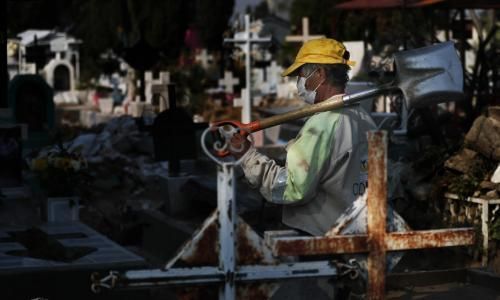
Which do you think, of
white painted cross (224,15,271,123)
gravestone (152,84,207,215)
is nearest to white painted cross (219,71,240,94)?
white painted cross (224,15,271,123)

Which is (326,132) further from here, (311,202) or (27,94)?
(27,94)

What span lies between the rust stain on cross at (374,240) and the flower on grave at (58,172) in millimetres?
6909

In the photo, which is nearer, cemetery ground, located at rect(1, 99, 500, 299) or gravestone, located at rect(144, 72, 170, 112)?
cemetery ground, located at rect(1, 99, 500, 299)

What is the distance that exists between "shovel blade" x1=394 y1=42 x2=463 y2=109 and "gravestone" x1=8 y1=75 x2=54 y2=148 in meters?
16.6

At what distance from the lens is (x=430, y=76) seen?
4641mm

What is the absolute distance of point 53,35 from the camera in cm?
3738

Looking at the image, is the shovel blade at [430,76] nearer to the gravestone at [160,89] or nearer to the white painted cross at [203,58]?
the gravestone at [160,89]

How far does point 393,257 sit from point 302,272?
1.39ft

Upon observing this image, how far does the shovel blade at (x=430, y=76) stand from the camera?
15.1ft

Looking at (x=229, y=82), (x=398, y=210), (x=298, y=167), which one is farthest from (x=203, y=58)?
(x=298, y=167)

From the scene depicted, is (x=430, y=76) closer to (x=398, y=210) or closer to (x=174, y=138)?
(x=398, y=210)

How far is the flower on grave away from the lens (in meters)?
10.8

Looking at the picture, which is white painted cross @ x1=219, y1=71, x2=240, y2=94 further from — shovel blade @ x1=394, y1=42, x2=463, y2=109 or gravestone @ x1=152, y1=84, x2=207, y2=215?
shovel blade @ x1=394, y1=42, x2=463, y2=109

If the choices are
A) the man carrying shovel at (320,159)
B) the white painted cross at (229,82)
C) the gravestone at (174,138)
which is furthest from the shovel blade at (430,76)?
the white painted cross at (229,82)
